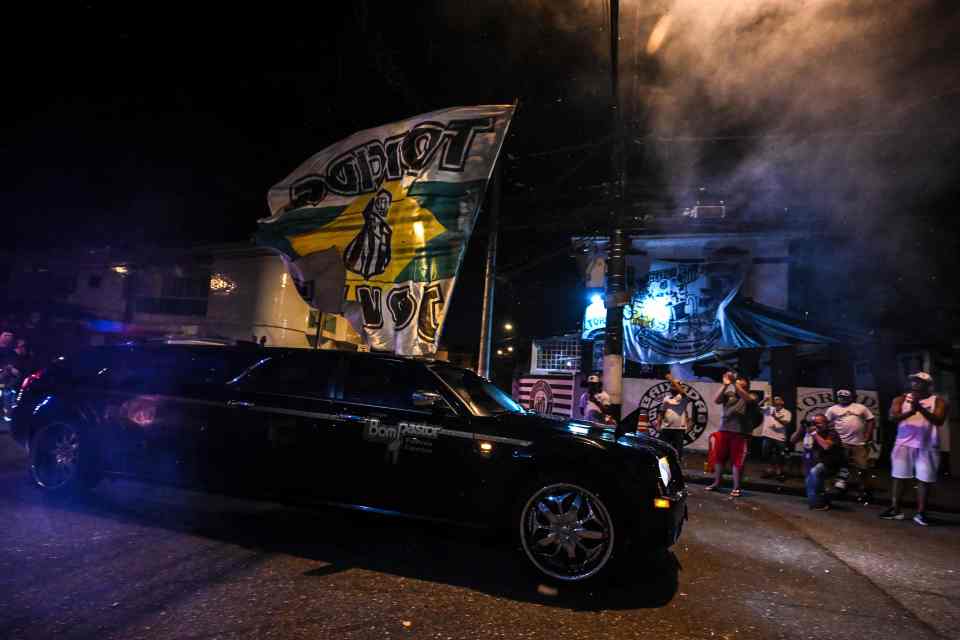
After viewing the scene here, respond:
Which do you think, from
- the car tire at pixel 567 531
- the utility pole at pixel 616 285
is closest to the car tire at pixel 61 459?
the car tire at pixel 567 531

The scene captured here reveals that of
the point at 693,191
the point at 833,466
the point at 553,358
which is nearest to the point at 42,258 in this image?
the point at 553,358

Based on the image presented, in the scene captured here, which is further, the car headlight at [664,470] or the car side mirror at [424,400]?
the car side mirror at [424,400]

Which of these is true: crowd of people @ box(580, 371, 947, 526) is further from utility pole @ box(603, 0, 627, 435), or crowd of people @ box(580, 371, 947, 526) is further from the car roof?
the car roof

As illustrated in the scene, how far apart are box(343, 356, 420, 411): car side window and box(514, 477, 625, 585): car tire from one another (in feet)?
3.79

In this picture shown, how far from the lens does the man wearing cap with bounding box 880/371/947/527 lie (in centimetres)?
611

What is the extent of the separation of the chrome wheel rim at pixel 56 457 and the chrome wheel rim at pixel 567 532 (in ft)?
14.0

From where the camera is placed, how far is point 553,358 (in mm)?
16875

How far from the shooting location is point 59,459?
482 cm

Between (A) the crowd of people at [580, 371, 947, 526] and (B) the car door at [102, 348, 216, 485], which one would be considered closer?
(B) the car door at [102, 348, 216, 485]

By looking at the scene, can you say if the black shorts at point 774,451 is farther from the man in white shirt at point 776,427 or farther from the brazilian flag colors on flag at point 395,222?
the brazilian flag colors on flag at point 395,222

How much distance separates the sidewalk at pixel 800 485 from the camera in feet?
25.2

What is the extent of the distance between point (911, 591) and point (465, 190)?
532 centimetres

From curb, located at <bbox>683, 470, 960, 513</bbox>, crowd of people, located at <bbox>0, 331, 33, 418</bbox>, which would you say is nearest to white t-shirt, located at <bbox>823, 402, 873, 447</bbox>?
curb, located at <bbox>683, 470, 960, 513</bbox>

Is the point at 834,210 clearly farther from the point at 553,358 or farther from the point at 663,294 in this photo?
the point at 553,358
